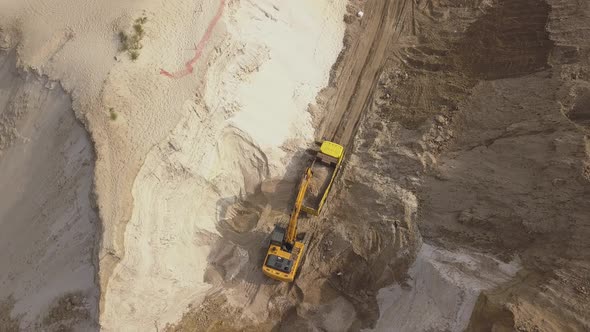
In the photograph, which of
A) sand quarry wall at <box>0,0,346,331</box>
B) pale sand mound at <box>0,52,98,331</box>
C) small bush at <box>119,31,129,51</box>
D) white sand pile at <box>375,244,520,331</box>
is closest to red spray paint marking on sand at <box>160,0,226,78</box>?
sand quarry wall at <box>0,0,346,331</box>

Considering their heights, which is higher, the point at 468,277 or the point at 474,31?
the point at 474,31

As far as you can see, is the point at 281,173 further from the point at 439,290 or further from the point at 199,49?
the point at 439,290

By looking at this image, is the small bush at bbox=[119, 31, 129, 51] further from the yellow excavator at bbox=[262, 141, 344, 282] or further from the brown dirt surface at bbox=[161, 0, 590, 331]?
the brown dirt surface at bbox=[161, 0, 590, 331]

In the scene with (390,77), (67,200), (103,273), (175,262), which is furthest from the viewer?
(390,77)

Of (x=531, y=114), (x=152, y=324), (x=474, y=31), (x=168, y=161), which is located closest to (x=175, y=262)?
(x=152, y=324)

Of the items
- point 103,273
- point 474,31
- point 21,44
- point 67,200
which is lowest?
point 103,273

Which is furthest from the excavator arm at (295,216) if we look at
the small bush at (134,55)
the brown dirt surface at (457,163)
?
the small bush at (134,55)

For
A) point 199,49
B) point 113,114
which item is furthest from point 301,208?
point 113,114

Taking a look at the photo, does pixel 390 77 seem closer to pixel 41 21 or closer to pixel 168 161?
pixel 168 161
